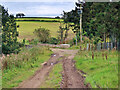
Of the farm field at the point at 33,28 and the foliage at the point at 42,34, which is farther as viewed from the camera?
the farm field at the point at 33,28

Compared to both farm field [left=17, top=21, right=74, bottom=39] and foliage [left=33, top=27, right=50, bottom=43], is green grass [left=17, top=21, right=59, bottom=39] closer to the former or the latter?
farm field [left=17, top=21, right=74, bottom=39]

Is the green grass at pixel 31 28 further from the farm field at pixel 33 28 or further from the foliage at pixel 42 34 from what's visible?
the foliage at pixel 42 34

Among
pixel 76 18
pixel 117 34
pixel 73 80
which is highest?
pixel 76 18

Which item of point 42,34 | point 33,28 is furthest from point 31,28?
point 42,34

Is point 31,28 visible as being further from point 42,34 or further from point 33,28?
point 42,34

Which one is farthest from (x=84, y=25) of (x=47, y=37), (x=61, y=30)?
(x=47, y=37)

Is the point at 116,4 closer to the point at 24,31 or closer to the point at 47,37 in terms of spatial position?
the point at 47,37

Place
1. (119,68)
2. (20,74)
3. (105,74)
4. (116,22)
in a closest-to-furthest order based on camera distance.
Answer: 1. (105,74)
2. (119,68)
3. (20,74)
4. (116,22)

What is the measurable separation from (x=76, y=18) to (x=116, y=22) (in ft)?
78.5

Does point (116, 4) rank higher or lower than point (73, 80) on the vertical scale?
higher

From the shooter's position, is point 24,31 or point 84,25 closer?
point 84,25

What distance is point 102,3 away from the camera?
33.1 meters

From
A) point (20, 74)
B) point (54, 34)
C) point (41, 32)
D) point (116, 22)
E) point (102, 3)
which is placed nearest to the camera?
point (20, 74)

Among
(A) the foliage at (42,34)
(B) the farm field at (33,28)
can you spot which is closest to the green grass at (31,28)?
(B) the farm field at (33,28)
